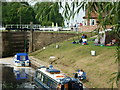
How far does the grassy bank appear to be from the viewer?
19.2 meters

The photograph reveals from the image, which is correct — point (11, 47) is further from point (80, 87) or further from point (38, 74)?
point (80, 87)

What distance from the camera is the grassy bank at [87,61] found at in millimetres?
19248

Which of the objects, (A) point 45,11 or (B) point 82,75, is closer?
(A) point 45,11

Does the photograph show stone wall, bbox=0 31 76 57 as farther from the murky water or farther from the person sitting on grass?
the person sitting on grass

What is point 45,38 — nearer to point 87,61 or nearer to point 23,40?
point 23,40

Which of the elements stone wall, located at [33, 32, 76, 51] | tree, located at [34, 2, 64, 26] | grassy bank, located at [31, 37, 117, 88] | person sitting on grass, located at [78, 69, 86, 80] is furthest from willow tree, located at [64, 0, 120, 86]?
stone wall, located at [33, 32, 76, 51]

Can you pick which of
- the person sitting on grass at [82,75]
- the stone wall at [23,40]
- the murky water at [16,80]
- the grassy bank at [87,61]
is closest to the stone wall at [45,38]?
the stone wall at [23,40]

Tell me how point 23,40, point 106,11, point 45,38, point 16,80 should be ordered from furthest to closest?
point 23,40
point 45,38
point 16,80
point 106,11

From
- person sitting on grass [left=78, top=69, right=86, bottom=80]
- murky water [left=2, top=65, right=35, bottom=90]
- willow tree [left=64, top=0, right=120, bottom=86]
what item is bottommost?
murky water [left=2, top=65, right=35, bottom=90]

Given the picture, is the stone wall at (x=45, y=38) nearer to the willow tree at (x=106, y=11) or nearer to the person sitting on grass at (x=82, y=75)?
the person sitting on grass at (x=82, y=75)

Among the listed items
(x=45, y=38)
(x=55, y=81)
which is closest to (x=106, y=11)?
(x=55, y=81)

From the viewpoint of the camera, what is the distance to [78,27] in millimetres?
44875

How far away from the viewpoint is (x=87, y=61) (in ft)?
79.4

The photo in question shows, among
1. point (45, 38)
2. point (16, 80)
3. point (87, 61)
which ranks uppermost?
point (45, 38)
